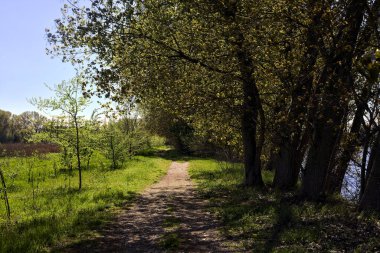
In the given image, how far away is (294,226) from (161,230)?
358 centimetres

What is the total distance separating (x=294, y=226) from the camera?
30.1 ft

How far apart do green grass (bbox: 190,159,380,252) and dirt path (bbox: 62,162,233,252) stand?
0.61 m

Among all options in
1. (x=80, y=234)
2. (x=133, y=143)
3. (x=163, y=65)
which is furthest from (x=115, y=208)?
(x=133, y=143)

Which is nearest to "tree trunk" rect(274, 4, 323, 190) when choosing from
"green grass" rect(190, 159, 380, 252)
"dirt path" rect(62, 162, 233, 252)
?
"green grass" rect(190, 159, 380, 252)

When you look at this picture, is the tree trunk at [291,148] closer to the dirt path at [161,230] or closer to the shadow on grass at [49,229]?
the dirt path at [161,230]

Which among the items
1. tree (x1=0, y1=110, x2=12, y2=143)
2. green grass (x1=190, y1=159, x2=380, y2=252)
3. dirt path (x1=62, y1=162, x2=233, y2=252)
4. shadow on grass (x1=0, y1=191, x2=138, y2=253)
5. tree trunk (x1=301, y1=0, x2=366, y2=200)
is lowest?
dirt path (x1=62, y1=162, x2=233, y2=252)

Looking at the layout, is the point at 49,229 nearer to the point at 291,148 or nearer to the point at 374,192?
the point at 374,192

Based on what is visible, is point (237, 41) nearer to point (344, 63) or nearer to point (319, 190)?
point (344, 63)

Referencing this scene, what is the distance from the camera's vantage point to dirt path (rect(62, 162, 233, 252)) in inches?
340

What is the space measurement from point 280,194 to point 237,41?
588cm

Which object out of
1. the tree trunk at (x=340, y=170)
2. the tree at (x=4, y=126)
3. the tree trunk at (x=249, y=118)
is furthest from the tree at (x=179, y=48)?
the tree at (x=4, y=126)

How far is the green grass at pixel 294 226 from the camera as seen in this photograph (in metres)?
7.59

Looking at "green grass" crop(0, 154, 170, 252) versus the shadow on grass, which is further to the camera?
"green grass" crop(0, 154, 170, 252)

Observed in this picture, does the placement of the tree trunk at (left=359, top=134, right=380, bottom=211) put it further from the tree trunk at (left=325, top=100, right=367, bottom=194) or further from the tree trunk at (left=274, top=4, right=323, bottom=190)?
the tree trunk at (left=325, top=100, right=367, bottom=194)
